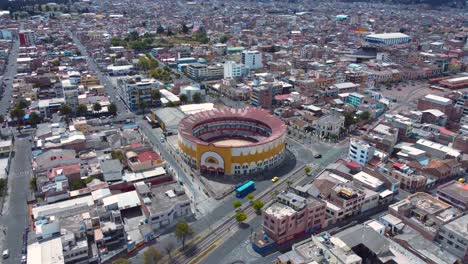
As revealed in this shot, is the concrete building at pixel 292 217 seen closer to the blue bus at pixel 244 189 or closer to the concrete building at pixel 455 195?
the blue bus at pixel 244 189

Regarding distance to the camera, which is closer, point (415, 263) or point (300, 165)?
point (415, 263)

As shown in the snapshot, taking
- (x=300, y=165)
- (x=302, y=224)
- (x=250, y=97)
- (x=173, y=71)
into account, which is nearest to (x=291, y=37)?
(x=173, y=71)

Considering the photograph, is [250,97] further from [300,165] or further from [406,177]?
[406,177]

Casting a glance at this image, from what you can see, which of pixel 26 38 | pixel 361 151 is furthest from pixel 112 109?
pixel 26 38

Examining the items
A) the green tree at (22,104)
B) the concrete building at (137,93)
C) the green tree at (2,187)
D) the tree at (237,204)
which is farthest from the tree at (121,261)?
the green tree at (22,104)

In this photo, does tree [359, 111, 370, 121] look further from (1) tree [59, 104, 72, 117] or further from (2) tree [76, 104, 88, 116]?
(1) tree [59, 104, 72, 117]

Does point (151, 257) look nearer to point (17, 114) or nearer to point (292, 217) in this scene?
point (292, 217)

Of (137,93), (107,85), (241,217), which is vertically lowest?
(241,217)
